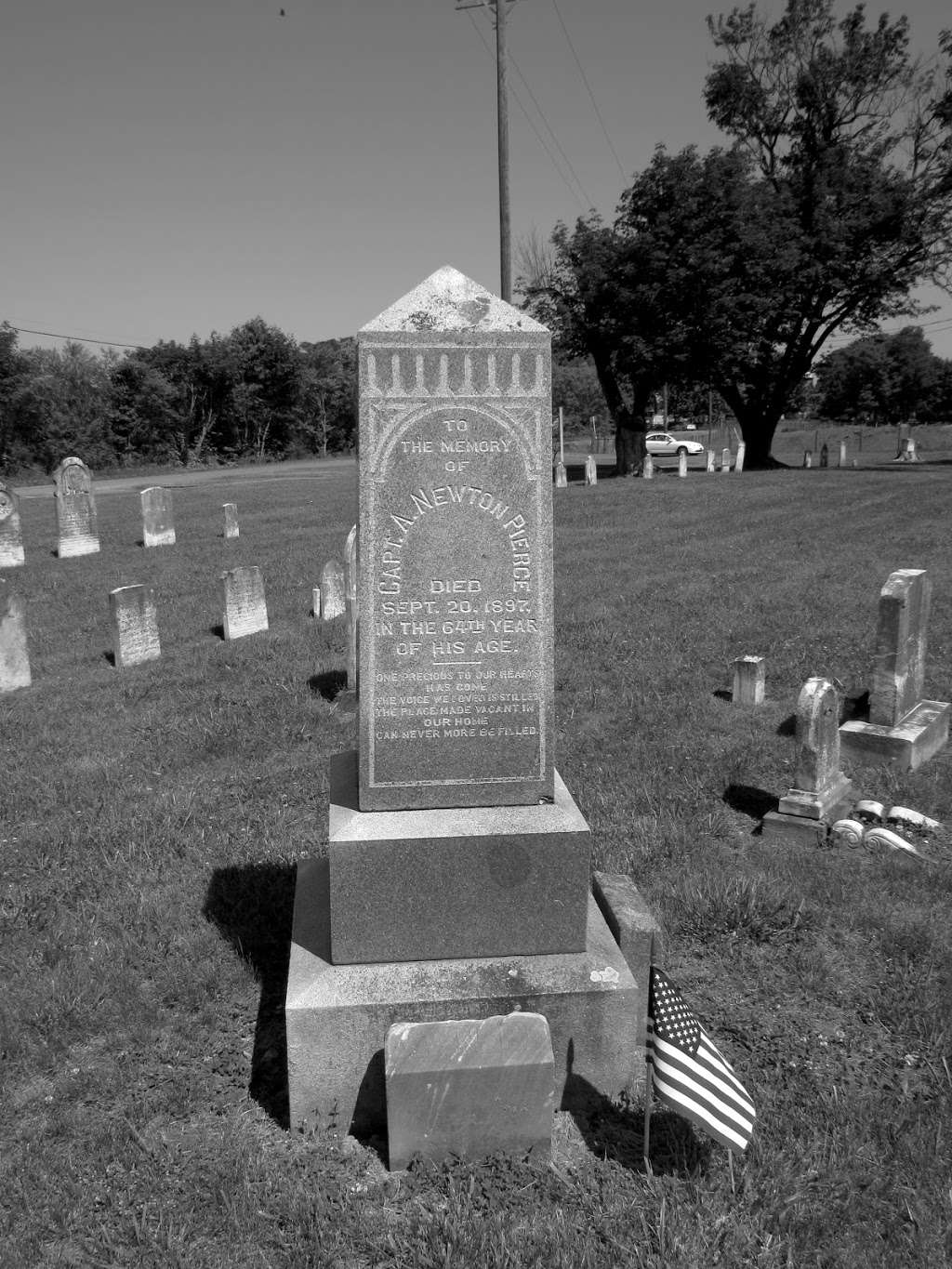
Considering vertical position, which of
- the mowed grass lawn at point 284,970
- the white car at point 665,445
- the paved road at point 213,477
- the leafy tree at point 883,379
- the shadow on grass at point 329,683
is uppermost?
the leafy tree at point 883,379

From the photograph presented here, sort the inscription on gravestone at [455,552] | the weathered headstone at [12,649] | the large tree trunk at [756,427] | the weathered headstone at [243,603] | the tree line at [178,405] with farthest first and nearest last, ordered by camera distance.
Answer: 1. the tree line at [178,405]
2. the large tree trunk at [756,427]
3. the weathered headstone at [243,603]
4. the weathered headstone at [12,649]
5. the inscription on gravestone at [455,552]

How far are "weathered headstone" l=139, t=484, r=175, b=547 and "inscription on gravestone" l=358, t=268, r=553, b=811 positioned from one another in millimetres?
16059

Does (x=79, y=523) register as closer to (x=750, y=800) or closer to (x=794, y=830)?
(x=750, y=800)

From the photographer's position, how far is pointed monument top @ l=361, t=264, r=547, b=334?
11.9 ft

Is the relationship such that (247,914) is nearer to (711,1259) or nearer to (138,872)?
(138,872)

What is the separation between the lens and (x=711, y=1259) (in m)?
2.92

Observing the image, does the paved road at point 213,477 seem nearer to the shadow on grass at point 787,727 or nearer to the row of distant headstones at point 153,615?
the row of distant headstones at point 153,615

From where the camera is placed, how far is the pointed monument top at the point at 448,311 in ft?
11.9

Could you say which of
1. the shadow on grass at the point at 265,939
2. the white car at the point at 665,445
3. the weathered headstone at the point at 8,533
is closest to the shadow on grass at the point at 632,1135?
the shadow on grass at the point at 265,939

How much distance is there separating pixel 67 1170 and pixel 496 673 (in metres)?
2.27

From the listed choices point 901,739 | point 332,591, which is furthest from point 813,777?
point 332,591

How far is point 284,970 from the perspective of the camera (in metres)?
4.48

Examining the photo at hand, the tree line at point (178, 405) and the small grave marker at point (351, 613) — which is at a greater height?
the tree line at point (178, 405)

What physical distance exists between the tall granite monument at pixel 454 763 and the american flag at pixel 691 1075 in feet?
1.28
